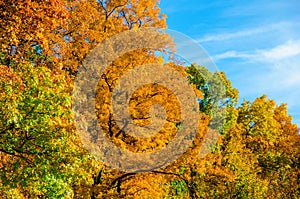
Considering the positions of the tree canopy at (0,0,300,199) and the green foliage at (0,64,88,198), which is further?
the tree canopy at (0,0,300,199)

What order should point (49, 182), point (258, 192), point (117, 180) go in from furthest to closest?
point (258, 192) → point (117, 180) → point (49, 182)

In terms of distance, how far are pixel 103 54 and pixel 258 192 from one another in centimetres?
1680

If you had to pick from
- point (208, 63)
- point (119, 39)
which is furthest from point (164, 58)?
point (208, 63)

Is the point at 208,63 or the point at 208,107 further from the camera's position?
the point at 208,63

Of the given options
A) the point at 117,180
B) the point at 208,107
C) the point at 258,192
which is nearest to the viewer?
the point at 117,180

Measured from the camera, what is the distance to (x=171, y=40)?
3069cm

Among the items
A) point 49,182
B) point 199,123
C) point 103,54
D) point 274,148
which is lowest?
point 49,182

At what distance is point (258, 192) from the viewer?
33.8m

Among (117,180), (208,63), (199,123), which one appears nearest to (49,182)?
(117,180)

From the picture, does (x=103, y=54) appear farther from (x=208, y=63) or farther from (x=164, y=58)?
(x=208, y=63)

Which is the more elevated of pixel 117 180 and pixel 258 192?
pixel 258 192

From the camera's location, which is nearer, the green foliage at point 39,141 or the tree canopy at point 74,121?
the green foliage at point 39,141

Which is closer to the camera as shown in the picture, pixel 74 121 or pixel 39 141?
pixel 39 141

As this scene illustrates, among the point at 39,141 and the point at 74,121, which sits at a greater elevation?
the point at 74,121
